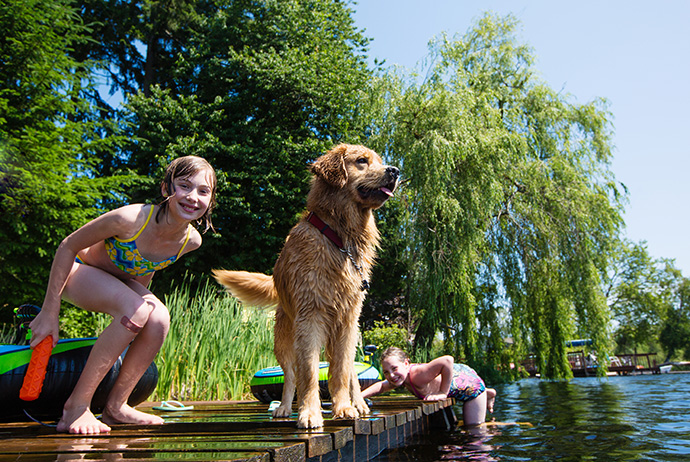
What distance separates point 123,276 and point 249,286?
122cm

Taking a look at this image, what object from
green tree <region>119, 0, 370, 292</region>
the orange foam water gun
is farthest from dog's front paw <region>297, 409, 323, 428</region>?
green tree <region>119, 0, 370, 292</region>

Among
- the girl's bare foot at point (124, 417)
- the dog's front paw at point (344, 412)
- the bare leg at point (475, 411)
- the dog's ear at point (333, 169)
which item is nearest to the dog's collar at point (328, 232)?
the dog's ear at point (333, 169)

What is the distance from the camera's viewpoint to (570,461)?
11.8ft

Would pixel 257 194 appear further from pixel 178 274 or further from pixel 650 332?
pixel 650 332

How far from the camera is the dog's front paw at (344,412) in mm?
2950

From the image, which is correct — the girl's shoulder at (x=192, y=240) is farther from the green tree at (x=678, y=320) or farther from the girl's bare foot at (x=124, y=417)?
the green tree at (x=678, y=320)

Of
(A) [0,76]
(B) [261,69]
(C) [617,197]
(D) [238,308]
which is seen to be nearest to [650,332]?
(C) [617,197]

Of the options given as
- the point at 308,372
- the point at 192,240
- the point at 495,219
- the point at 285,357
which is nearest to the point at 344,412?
the point at 308,372

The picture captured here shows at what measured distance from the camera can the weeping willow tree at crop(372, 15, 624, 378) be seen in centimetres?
1200

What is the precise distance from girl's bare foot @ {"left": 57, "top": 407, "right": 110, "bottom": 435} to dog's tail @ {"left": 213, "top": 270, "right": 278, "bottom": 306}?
1584 mm

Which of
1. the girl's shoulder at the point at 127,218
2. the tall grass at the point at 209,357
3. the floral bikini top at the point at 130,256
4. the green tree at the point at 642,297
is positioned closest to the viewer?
the girl's shoulder at the point at 127,218

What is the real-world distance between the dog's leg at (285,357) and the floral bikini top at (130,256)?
3.20 feet

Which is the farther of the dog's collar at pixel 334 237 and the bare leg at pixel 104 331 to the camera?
the dog's collar at pixel 334 237

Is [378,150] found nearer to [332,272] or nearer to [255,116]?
[255,116]
